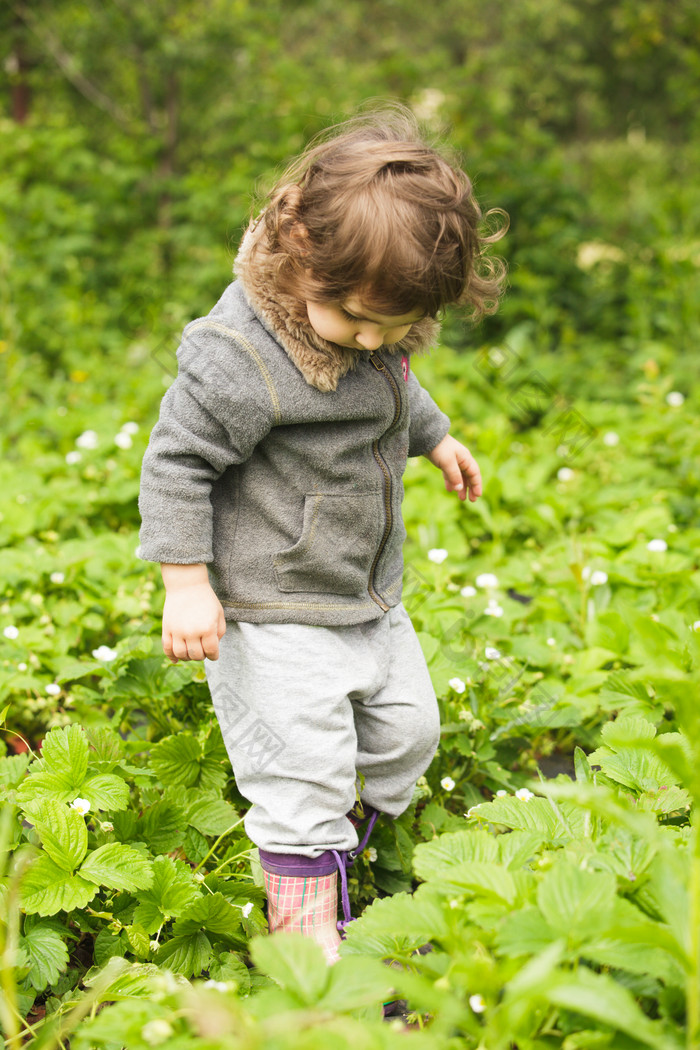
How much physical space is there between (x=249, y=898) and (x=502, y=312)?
3955 mm

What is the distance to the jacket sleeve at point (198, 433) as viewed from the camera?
4.43 feet

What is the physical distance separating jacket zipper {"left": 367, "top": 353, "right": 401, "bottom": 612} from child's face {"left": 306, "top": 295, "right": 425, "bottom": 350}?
0.42 feet

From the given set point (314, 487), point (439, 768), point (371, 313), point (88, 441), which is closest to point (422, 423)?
point (314, 487)

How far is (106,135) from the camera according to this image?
5.65 metres

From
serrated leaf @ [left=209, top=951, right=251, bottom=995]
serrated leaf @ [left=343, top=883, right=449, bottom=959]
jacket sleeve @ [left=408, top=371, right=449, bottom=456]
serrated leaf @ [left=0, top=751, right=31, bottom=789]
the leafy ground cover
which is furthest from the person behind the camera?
jacket sleeve @ [left=408, top=371, right=449, bottom=456]

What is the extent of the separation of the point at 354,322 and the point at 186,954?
1.00 meters

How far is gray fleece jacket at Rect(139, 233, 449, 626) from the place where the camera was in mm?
1361

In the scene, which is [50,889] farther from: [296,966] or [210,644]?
[296,966]

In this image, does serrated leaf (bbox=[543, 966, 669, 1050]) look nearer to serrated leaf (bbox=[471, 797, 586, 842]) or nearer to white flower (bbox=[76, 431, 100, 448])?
serrated leaf (bbox=[471, 797, 586, 842])

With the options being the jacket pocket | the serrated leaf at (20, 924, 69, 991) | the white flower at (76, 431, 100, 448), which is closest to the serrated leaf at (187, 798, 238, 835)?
the serrated leaf at (20, 924, 69, 991)

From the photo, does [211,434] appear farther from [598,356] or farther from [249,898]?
[598,356]

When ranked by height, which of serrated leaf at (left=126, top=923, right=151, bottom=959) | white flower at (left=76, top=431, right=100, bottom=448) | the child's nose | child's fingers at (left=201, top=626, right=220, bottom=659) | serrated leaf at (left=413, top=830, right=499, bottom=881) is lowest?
serrated leaf at (left=126, top=923, right=151, bottom=959)

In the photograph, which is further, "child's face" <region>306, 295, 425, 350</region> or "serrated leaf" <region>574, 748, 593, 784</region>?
"serrated leaf" <region>574, 748, 593, 784</region>

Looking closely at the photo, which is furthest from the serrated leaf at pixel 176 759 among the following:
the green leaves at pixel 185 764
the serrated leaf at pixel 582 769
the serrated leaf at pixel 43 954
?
the serrated leaf at pixel 582 769
